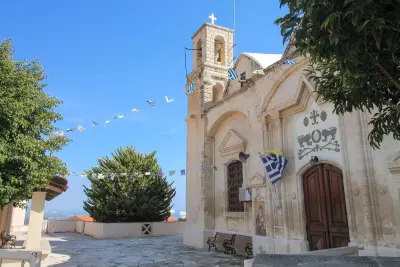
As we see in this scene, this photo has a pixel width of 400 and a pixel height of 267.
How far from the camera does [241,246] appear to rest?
11.4 m

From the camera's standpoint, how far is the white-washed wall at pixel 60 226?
2147cm

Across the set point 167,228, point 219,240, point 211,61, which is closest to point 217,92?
point 211,61

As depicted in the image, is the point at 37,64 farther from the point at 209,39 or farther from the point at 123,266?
the point at 209,39

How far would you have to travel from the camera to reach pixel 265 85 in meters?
11.2

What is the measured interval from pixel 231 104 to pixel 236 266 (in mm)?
6205

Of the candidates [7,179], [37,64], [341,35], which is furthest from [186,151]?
[341,35]

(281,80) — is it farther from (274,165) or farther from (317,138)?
(274,165)

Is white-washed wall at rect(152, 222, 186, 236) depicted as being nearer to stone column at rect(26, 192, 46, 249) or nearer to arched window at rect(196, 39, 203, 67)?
arched window at rect(196, 39, 203, 67)

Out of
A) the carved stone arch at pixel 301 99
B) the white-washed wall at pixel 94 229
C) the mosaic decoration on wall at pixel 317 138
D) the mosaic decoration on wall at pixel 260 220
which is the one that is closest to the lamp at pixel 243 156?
the mosaic decoration on wall at pixel 260 220

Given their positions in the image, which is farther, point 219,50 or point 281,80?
point 219,50

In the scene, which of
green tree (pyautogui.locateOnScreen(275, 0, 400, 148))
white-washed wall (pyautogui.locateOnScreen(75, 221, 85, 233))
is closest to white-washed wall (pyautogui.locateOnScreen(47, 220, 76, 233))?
white-washed wall (pyautogui.locateOnScreen(75, 221, 85, 233))

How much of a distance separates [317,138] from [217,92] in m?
7.29

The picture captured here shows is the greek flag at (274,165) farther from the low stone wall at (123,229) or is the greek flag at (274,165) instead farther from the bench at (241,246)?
the low stone wall at (123,229)

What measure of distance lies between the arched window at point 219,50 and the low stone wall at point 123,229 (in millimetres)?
10203
